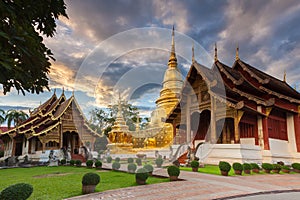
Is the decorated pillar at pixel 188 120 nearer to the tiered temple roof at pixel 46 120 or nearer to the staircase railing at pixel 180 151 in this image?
the staircase railing at pixel 180 151

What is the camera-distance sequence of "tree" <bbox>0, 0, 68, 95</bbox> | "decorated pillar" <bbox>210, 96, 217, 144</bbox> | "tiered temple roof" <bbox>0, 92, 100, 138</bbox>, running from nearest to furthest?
"tree" <bbox>0, 0, 68, 95</bbox> → "decorated pillar" <bbox>210, 96, 217, 144</bbox> → "tiered temple roof" <bbox>0, 92, 100, 138</bbox>

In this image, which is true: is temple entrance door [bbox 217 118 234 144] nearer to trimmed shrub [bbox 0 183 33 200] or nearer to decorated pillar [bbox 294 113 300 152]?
decorated pillar [bbox 294 113 300 152]

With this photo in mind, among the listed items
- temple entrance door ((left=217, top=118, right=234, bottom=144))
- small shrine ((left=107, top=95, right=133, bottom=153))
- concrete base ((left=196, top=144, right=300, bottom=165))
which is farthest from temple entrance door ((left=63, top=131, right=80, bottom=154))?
temple entrance door ((left=217, top=118, right=234, bottom=144))

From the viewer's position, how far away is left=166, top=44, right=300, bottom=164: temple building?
15.1m

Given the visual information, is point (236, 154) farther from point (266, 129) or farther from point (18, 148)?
point (18, 148)

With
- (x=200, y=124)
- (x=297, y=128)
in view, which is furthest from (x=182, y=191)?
(x=297, y=128)

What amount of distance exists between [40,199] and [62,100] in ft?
65.0

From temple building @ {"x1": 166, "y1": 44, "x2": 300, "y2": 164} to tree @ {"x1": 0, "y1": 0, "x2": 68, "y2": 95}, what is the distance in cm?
1150

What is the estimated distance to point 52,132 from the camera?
73.7 ft

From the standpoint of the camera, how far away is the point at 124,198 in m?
6.69

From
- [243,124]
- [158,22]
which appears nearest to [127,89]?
[158,22]

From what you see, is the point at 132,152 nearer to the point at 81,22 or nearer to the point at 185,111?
the point at 185,111

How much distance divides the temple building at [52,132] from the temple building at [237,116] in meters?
9.72

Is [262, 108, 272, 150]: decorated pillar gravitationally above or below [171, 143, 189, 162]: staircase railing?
above
